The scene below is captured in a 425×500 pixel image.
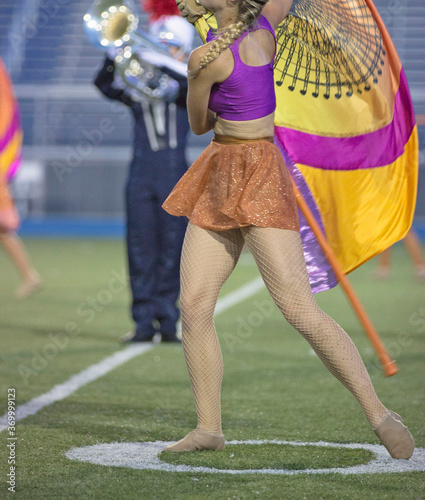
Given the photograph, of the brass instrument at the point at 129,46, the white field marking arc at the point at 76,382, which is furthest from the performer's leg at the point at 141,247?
the brass instrument at the point at 129,46

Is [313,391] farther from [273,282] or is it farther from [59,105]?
[59,105]

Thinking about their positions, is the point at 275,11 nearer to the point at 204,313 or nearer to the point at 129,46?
the point at 204,313

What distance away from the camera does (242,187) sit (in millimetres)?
3084

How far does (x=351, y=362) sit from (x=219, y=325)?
3836 millimetres

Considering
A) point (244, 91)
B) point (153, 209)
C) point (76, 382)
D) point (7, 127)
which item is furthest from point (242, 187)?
point (7, 127)

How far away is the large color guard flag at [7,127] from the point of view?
8.72 m

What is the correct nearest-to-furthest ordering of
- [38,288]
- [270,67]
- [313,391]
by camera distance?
[270,67], [313,391], [38,288]

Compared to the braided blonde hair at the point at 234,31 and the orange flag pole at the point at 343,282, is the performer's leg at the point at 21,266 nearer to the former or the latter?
the orange flag pole at the point at 343,282

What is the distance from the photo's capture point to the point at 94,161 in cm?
1759

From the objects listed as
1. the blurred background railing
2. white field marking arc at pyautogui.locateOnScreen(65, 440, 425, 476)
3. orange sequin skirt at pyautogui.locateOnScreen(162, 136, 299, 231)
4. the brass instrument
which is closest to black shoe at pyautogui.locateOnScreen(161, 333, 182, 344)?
the brass instrument

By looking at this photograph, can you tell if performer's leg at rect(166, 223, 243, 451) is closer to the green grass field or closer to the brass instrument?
the green grass field

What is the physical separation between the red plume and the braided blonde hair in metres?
3.47

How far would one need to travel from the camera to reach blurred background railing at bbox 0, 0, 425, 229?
17.6 meters

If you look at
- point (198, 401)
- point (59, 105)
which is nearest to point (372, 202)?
point (198, 401)
